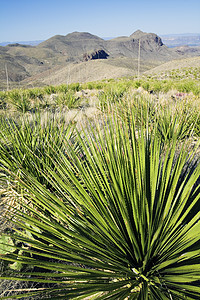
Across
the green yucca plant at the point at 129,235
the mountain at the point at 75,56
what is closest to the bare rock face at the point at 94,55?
the mountain at the point at 75,56

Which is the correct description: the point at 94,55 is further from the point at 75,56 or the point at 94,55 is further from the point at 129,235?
the point at 129,235

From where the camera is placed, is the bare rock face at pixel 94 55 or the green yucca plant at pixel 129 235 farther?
the bare rock face at pixel 94 55

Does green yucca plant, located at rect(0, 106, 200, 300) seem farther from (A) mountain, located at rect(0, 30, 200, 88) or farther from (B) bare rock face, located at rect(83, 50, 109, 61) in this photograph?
(B) bare rock face, located at rect(83, 50, 109, 61)

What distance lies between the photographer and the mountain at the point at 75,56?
75.3m

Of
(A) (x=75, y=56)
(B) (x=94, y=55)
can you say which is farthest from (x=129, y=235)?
(A) (x=75, y=56)

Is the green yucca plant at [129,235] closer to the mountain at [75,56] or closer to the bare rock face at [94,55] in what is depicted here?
the mountain at [75,56]

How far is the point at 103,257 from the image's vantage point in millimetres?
1188

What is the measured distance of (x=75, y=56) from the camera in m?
131

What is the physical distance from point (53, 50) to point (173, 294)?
163m

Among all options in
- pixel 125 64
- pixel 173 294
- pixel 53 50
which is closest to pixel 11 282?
pixel 173 294

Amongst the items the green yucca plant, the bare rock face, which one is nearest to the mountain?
the bare rock face

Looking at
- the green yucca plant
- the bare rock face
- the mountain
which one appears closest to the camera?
the green yucca plant

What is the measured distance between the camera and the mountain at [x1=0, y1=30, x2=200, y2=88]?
75312 millimetres

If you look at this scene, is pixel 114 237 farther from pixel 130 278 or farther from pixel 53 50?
pixel 53 50
